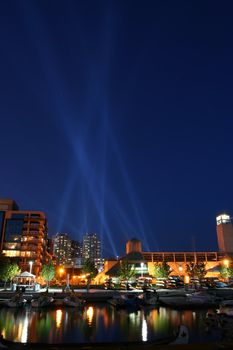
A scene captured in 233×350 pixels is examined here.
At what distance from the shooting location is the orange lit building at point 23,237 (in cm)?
12512

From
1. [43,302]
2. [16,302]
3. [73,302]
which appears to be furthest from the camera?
[73,302]

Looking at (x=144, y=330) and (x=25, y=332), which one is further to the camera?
(x=144, y=330)

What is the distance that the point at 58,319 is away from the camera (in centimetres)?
3005

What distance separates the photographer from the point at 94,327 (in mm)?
26062

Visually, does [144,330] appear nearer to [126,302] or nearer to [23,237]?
[126,302]

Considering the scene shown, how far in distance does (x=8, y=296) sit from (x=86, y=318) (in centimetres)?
2149

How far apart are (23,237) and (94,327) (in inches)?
4330

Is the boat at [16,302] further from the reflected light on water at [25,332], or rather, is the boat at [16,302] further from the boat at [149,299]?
the boat at [149,299]

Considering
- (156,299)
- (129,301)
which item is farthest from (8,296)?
(156,299)

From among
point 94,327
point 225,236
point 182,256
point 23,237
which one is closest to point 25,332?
point 94,327

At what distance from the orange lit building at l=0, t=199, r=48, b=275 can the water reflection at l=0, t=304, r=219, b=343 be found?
96.1m

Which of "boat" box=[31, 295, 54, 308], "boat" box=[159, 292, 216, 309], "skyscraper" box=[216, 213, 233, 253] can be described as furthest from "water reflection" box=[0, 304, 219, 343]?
"skyscraper" box=[216, 213, 233, 253]

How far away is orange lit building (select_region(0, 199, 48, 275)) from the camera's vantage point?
125125 mm

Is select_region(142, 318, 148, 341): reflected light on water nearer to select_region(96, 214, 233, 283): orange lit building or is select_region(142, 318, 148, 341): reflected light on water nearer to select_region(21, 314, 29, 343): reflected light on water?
select_region(21, 314, 29, 343): reflected light on water
